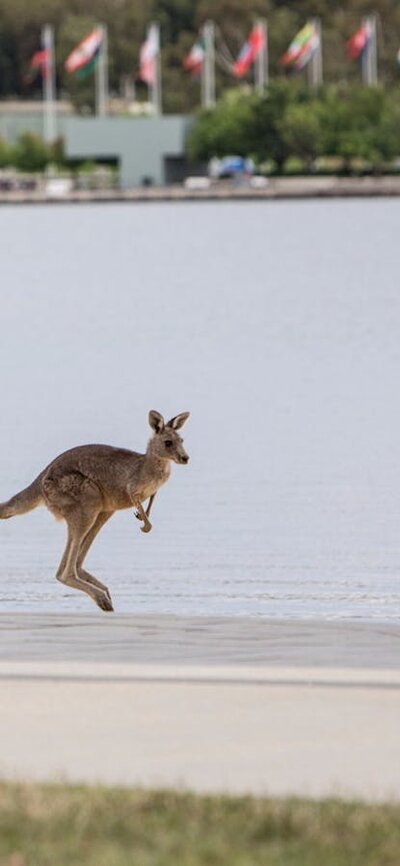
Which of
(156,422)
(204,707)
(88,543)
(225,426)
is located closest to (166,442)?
(156,422)

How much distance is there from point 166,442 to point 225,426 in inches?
768

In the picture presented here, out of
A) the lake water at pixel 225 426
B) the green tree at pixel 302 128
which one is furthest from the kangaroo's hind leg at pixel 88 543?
the green tree at pixel 302 128

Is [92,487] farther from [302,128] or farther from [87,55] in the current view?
[302,128]

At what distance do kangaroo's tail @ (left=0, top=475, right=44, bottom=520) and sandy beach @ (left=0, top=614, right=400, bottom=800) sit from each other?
2.44ft

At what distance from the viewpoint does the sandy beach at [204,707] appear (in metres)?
7.71

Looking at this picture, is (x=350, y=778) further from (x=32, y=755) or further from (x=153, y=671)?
(x=153, y=671)

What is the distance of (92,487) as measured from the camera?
1137cm

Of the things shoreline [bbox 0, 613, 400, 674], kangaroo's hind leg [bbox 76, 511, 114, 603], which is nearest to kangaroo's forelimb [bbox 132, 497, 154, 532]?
kangaroo's hind leg [bbox 76, 511, 114, 603]

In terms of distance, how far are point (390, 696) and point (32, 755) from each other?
1.58m

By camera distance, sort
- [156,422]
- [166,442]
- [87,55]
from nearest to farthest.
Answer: [166,442]
[156,422]
[87,55]

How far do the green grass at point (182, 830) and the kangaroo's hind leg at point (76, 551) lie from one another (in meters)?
3.95

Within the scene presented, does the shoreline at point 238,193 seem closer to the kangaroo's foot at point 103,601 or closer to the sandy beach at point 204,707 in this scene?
the kangaroo's foot at point 103,601

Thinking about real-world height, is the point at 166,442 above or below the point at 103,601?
above

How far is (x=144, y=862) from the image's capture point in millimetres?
6496
